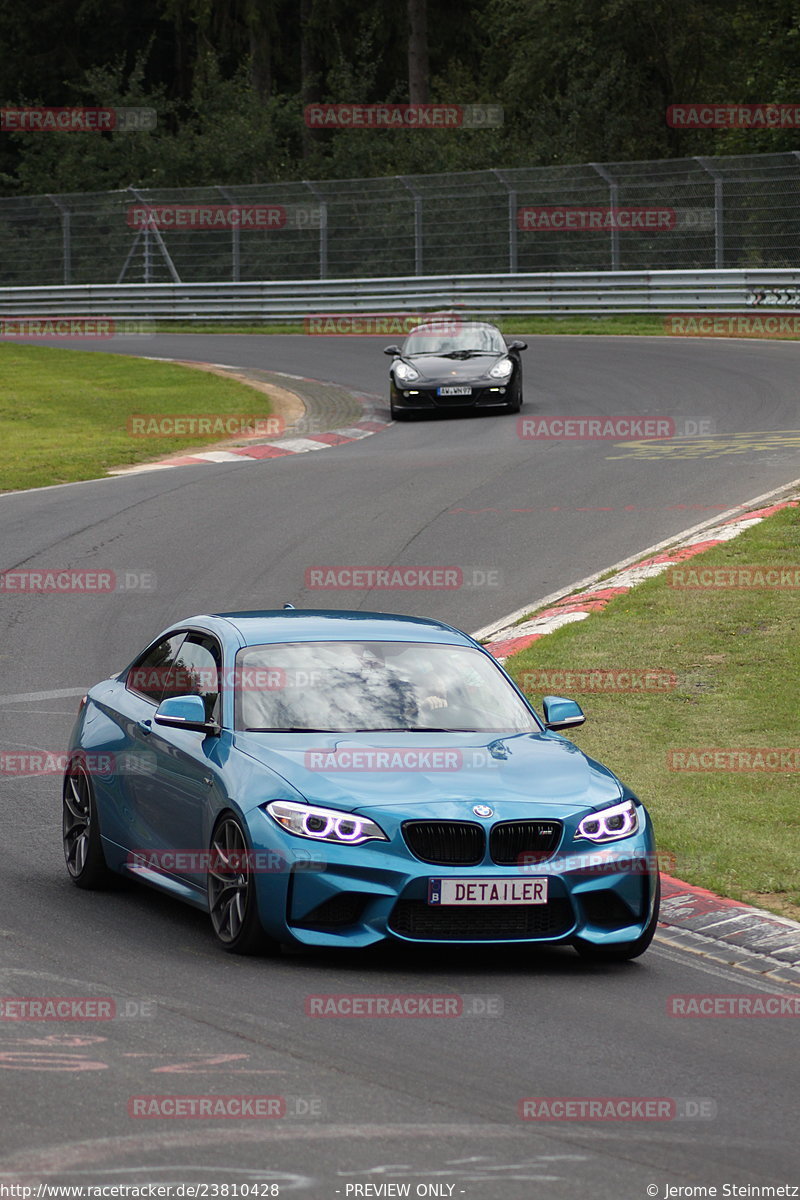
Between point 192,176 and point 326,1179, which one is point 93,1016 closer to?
point 326,1179

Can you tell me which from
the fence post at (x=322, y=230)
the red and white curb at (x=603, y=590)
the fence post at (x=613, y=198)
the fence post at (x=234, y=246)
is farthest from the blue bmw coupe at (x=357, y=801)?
the fence post at (x=234, y=246)

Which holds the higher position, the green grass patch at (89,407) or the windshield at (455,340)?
the windshield at (455,340)

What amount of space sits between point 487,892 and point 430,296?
34.1 metres

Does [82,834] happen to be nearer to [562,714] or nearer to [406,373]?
[562,714]

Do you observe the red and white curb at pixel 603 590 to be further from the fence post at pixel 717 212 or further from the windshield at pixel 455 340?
the fence post at pixel 717 212

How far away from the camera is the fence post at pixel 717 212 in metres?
36.3

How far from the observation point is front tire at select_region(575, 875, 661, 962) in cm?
761

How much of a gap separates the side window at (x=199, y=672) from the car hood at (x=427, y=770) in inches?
19.3

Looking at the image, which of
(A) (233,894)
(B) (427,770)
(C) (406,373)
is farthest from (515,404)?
(A) (233,894)

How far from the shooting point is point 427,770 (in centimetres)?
770

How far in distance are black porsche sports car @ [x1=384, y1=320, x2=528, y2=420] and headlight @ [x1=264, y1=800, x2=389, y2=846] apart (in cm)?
2013

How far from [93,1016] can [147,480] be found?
16754mm

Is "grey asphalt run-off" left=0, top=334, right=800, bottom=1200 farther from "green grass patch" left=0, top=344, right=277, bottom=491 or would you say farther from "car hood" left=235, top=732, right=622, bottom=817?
"green grass patch" left=0, top=344, right=277, bottom=491

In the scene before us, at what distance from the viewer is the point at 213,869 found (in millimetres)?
7699
